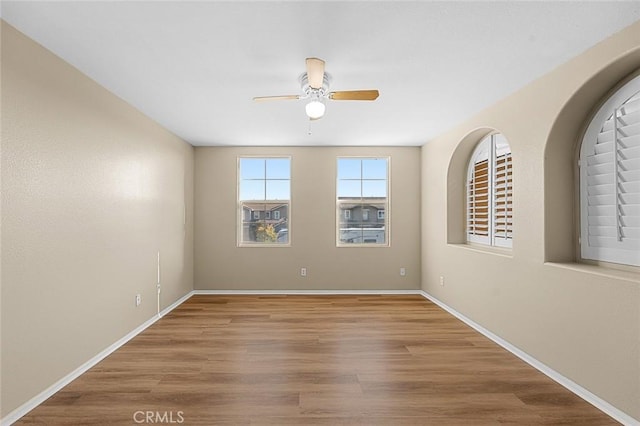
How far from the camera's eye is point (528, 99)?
9.95 ft

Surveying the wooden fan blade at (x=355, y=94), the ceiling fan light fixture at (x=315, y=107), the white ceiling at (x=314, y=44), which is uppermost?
the white ceiling at (x=314, y=44)

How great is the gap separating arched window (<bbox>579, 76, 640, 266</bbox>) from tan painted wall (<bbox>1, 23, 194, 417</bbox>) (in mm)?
4079

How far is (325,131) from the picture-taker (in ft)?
15.4

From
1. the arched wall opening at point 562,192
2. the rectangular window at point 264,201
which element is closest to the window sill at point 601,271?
the arched wall opening at point 562,192

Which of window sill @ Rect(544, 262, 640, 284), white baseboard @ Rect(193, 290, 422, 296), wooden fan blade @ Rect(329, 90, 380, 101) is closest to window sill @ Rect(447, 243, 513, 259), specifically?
window sill @ Rect(544, 262, 640, 284)

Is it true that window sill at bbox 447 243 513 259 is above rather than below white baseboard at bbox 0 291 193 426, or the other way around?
above

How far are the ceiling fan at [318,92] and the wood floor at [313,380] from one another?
2.20 meters

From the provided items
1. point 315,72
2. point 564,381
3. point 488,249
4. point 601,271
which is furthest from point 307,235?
point 601,271

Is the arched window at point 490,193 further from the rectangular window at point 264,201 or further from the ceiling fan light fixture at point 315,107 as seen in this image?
the rectangular window at point 264,201

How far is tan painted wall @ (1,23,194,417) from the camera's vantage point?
2141mm

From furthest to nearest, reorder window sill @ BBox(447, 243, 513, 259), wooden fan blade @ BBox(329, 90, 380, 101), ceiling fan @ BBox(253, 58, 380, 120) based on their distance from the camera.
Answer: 1. window sill @ BBox(447, 243, 513, 259)
2. wooden fan blade @ BBox(329, 90, 380, 101)
3. ceiling fan @ BBox(253, 58, 380, 120)

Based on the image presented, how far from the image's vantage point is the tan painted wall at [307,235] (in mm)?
5637

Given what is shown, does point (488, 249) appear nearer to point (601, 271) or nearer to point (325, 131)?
point (601, 271)

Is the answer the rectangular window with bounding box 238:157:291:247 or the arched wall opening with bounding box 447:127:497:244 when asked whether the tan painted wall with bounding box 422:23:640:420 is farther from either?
the rectangular window with bounding box 238:157:291:247
